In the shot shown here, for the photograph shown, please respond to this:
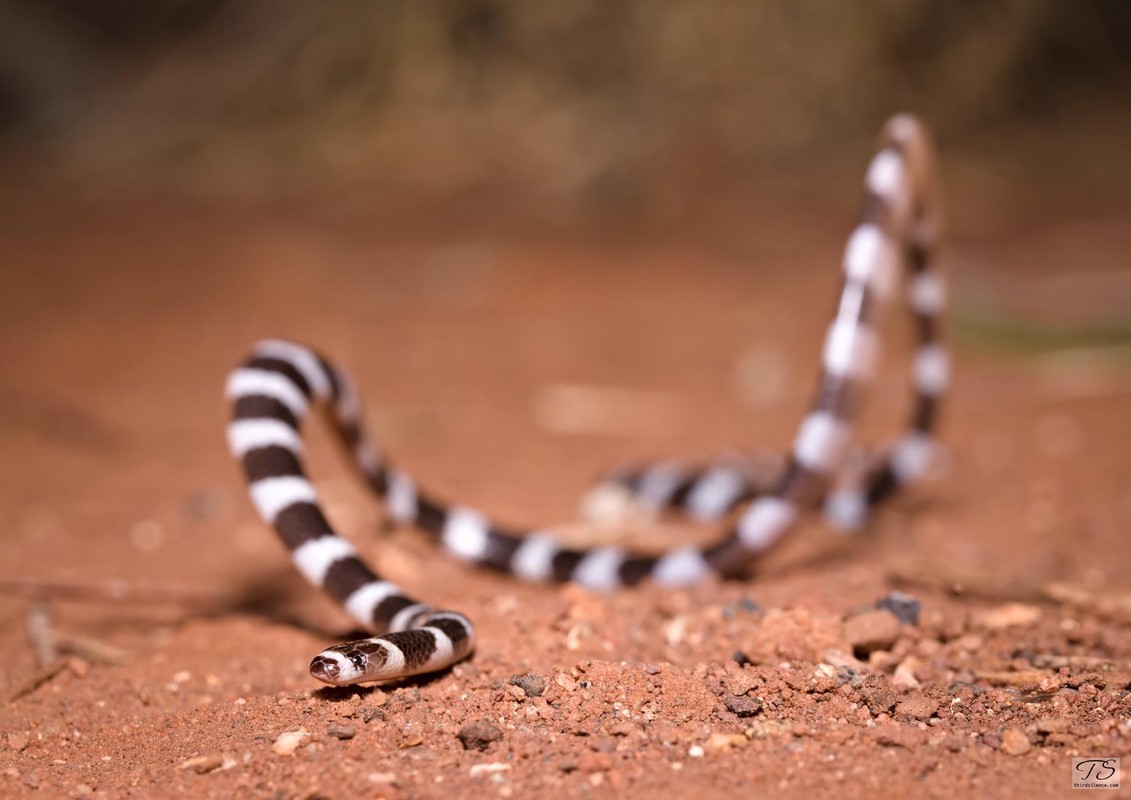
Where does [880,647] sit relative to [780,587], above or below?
below

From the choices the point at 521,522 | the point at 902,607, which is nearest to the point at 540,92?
the point at 521,522

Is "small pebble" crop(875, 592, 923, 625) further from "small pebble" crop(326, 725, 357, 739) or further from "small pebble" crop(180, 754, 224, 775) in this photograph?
"small pebble" crop(180, 754, 224, 775)

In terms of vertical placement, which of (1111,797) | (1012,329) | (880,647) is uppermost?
(1012,329)

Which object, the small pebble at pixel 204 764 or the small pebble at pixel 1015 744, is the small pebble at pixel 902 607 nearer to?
the small pebble at pixel 1015 744

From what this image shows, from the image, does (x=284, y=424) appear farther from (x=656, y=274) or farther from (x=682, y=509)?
(x=656, y=274)

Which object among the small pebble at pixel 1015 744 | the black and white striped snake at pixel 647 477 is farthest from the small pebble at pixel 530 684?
the small pebble at pixel 1015 744

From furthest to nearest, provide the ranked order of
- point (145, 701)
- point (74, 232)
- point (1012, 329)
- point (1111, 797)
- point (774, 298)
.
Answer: point (74, 232) < point (774, 298) < point (1012, 329) < point (145, 701) < point (1111, 797)

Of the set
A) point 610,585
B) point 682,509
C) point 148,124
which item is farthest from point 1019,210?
point 148,124
